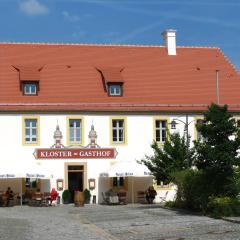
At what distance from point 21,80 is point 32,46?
5.99 m

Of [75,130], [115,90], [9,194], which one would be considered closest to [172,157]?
[75,130]

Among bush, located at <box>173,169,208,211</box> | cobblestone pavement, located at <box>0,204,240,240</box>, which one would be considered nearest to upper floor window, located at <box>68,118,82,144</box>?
bush, located at <box>173,169,208,211</box>

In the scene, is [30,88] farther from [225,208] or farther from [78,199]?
[225,208]

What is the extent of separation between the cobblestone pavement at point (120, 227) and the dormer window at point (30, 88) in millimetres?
14055

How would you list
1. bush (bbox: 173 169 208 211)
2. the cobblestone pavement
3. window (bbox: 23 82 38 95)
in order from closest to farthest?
1. the cobblestone pavement
2. bush (bbox: 173 169 208 211)
3. window (bbox: 23 82 38 95)

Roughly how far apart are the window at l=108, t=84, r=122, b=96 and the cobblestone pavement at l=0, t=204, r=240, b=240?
14864mm

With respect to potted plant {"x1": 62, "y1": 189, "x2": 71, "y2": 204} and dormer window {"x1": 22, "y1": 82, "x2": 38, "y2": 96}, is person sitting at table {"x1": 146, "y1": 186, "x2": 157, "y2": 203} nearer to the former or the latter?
potted plant {"x1": 62, "y1": 189, "x2": 71, "y2": 204}

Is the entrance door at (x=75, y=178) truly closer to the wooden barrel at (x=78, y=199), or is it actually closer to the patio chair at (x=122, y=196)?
the patio chair at (x=122, y=196)

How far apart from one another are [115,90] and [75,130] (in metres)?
4.09

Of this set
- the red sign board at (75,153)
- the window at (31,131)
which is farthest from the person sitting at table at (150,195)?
the window at (31,131)

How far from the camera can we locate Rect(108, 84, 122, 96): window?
4458 cm

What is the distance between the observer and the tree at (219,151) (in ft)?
93.1

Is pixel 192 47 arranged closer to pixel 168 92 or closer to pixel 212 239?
pixel 168 92

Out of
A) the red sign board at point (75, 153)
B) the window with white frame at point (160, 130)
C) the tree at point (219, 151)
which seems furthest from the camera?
the window with white frame at point (160, 130)
